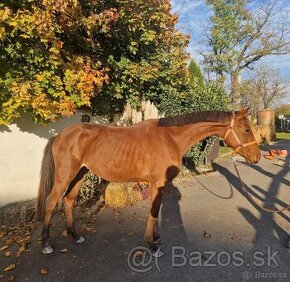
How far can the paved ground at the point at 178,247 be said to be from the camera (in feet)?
13.4

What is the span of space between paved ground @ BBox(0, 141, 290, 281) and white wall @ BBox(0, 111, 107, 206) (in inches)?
53.8

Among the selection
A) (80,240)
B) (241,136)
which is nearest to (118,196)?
(80,240)

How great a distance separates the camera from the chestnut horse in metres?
4.81

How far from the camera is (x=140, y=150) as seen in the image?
4.92 metres

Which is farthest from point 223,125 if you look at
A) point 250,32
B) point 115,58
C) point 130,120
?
point 250,32

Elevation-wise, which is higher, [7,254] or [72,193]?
[72,193]

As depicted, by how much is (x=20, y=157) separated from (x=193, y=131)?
173 inches

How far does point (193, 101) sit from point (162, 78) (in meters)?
1.54

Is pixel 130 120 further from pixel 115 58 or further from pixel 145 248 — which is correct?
pixel 145 248

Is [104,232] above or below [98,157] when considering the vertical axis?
below

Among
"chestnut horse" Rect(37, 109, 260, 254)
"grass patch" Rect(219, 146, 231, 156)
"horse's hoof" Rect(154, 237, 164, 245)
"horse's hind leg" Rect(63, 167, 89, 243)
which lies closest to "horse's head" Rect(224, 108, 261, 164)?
"chestnut horse" Rect(37, 109, 260, 254)

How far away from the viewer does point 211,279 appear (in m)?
3.88

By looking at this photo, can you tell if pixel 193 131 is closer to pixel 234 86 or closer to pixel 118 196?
pixel 118 196

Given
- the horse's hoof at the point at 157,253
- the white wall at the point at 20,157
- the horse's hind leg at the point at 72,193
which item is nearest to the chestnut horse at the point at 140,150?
the horse's hoof at the point at 157,253
